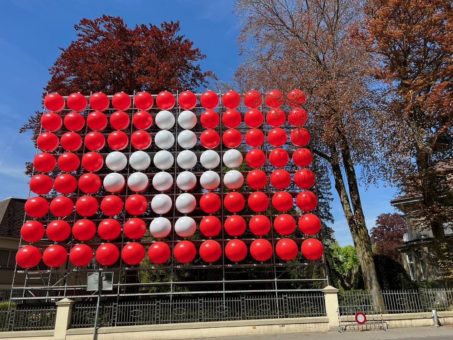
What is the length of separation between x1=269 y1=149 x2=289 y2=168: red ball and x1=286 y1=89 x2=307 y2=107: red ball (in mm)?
2361

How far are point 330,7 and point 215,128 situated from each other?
8.48m

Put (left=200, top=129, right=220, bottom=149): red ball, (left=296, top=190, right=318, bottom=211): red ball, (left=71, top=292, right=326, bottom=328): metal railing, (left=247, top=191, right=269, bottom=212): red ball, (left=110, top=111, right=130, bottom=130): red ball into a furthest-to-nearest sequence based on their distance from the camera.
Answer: (left=110, top=111, right=130, bottom=130): red ball → (left=200, top=129, right=220, bottom=149): red ball → (left=296, top=190, right=318, bottom=211): red ball → (left=247, top=191, right=269, bottom=212): red ball → (left=71, top=292, right=326, bottom=328): metal railing

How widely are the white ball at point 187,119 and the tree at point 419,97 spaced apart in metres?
8.71

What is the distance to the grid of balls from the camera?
1731 centimetres

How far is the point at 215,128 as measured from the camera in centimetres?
2036

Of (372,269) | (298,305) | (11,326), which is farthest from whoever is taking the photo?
(372,269)

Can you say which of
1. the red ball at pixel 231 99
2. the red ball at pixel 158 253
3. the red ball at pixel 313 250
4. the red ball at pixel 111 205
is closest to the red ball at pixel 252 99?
the red ball at pixel 231 99

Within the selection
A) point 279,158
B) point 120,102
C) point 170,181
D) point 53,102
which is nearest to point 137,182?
point 170,181

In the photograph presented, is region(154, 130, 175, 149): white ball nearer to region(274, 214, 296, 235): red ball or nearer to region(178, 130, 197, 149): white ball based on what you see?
region(178, 130, 197, 149): white ball

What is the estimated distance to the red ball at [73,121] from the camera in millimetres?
19484

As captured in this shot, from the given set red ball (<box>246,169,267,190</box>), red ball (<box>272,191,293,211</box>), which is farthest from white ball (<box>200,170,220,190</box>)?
red ball (<box>272,191,293,211</box>)

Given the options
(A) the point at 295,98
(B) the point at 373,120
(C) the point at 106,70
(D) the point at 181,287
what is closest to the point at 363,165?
(B) the point at 373,120

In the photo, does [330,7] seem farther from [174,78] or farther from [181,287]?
[181,287]

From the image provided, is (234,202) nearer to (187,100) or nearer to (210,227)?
(210,227)
